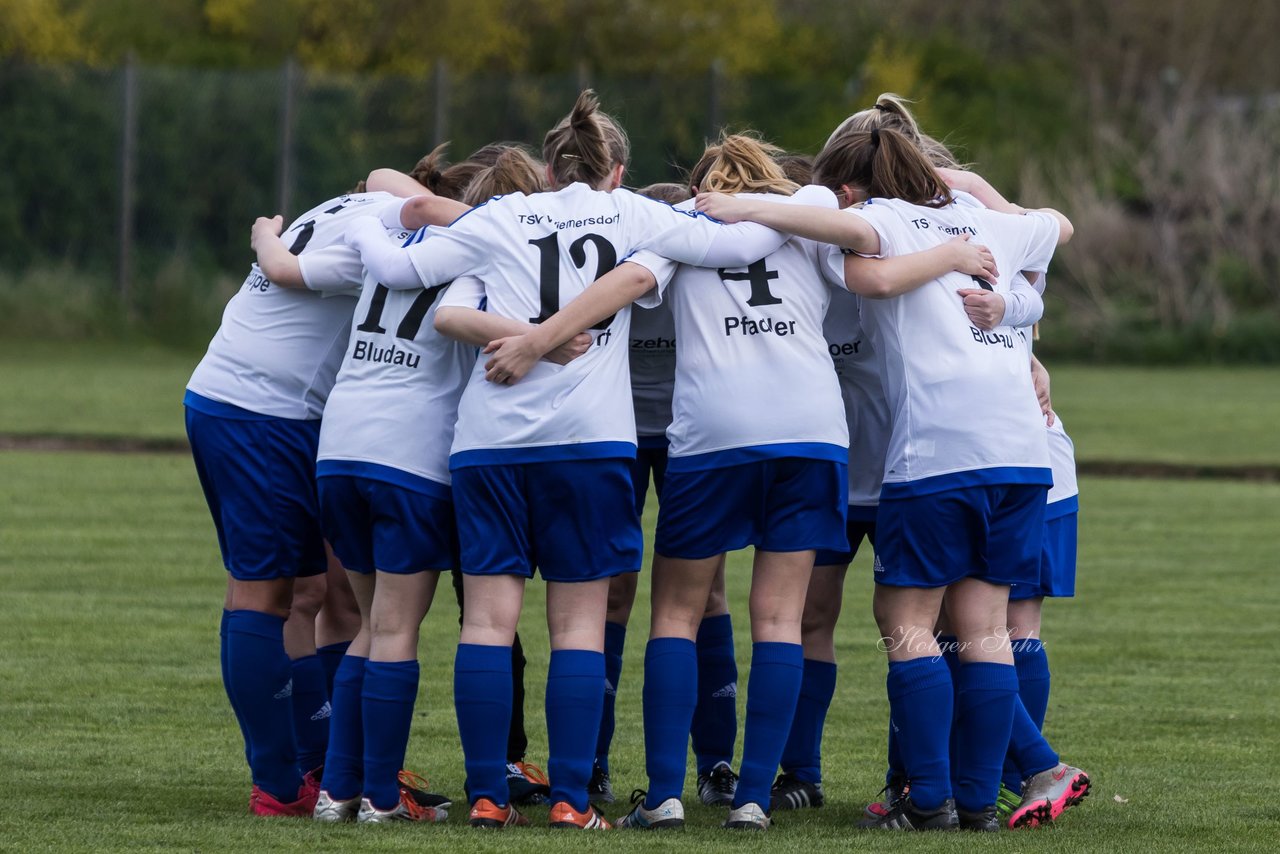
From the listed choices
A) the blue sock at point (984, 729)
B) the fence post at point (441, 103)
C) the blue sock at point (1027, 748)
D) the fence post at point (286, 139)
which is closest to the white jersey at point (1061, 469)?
the blue sock at point (1027, 748)

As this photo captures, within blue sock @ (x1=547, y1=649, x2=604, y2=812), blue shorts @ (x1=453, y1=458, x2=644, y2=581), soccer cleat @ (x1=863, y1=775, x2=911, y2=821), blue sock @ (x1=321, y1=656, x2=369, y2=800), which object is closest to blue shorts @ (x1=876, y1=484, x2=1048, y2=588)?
soccer cleat @ (x1=863, y1=775, x2=911, y2=821)

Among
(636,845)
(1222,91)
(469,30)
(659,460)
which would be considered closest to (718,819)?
(636,845)

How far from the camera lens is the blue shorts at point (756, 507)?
4969 mm

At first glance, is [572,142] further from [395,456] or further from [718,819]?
[718,819]

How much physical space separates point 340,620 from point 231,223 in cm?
2154

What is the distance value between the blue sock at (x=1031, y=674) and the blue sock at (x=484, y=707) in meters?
1.59

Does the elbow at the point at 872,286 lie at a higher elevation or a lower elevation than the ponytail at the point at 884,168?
lower

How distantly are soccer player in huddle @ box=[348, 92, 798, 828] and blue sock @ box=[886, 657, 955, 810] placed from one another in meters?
0.78

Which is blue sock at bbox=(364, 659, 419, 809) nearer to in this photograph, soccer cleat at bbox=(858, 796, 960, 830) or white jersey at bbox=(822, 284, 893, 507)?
soccer cleat at bbox=(858, 796, 960, 830)

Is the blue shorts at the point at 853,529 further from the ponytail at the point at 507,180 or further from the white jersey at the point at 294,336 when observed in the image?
the white jersey at the point at 294,336

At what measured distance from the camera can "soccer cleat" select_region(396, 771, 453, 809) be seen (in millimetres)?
5250

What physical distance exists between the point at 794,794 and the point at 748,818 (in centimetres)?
56

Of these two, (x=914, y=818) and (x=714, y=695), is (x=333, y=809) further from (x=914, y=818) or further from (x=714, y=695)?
(x=914, y=818)

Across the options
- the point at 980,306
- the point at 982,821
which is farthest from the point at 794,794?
the point at 980,306
